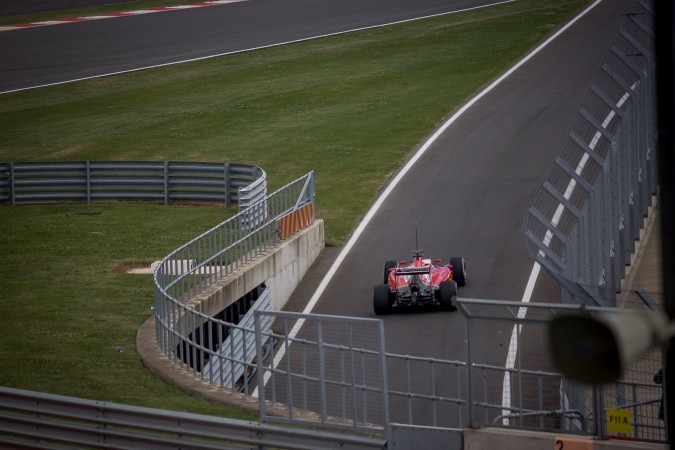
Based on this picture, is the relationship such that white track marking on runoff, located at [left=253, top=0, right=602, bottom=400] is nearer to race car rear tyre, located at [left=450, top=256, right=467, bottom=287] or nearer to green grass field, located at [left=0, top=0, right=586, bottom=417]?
green grass field, located at [left=0, top=0, right=586, bottom=417]

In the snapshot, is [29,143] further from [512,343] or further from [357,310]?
[512,343]

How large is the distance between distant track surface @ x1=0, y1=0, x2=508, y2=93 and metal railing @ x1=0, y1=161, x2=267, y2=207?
1580cm

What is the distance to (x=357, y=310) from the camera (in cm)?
2375

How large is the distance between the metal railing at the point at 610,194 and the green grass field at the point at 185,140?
5.03 metres

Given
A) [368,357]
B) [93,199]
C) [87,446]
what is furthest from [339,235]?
[87,446]

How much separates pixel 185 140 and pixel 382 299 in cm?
1853

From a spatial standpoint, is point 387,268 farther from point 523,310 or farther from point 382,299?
point 523,310

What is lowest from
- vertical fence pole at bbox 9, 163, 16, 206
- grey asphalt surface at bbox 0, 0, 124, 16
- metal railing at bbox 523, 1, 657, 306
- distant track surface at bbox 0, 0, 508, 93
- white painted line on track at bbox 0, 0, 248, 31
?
vertical fence pole at bbox 9, 163, 16, 206

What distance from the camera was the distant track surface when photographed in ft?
168

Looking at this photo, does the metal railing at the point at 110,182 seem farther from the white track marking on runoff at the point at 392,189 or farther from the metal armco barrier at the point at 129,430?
the metal armco barrier at the point at 129,430

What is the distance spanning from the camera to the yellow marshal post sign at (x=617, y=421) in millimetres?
12016

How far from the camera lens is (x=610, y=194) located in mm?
18672

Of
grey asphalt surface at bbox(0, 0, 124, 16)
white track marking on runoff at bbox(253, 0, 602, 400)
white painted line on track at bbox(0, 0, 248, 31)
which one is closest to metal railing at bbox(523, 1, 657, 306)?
white track marking on runoff at bbox(253, 0, 602, 400)

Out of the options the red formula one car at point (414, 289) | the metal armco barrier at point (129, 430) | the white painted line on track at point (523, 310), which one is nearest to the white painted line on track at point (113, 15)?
the white painted line on track at point (523, 310)
